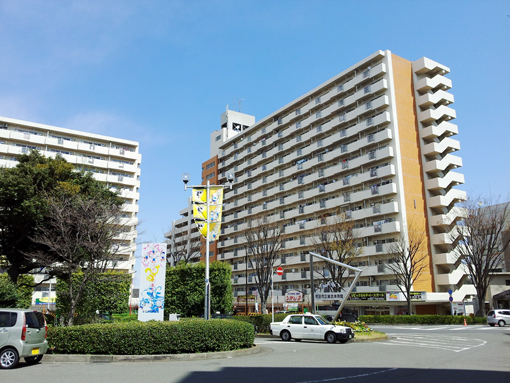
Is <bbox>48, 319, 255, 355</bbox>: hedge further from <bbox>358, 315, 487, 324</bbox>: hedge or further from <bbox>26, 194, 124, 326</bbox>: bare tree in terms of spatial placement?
<bbox>358, 315, 487, 324</bbox>: hedge

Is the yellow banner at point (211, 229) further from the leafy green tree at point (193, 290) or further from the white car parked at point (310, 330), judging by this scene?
the leafy green tree at point (193, 290)

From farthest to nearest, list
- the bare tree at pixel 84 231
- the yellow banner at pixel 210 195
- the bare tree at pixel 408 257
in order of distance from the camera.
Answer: the bare tree at pixel 408 257
the bare tree at pixel 84 231
the yellow banner at pixel 210 195

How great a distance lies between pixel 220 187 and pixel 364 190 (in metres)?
33.7

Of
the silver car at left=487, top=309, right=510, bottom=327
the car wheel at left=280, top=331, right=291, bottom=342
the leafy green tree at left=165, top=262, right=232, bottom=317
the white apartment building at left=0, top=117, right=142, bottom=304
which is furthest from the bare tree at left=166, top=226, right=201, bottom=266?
the silver car at left=487, top=309, right=510, bottom=327

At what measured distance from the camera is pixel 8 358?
10.9m

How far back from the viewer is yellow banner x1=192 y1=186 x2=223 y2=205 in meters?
19.0

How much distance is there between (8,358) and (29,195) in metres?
15.2

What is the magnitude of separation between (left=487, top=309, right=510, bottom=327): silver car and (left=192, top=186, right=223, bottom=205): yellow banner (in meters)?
28.4

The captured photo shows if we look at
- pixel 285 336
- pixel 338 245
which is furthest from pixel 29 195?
pixel 338 245

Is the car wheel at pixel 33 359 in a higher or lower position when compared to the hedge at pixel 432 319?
higher

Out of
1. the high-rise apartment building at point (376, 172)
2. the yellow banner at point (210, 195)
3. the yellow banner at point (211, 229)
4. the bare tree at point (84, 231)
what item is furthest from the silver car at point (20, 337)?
the high-rise apartment building at point (376, 172)

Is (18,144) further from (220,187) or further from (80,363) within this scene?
(80,363)

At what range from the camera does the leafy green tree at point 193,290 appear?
84.9 feet

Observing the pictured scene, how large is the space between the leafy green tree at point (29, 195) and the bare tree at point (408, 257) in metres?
29.8
